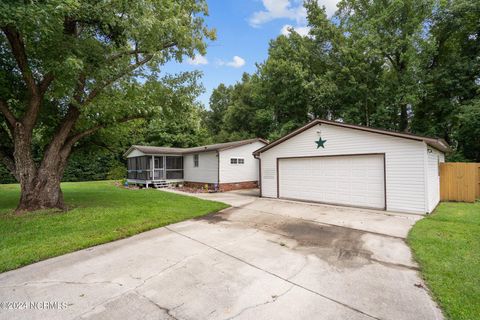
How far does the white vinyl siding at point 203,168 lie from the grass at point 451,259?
443 inches

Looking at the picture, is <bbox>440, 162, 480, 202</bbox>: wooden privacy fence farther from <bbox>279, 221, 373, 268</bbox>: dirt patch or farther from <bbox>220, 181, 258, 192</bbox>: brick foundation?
<bbox>220, 181, 258, 192</bbox>: brick foundation

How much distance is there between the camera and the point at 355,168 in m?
9.35

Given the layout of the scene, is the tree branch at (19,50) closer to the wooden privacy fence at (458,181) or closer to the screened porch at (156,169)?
the screened porch at (156,169)

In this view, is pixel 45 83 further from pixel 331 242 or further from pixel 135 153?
pixel 135 153

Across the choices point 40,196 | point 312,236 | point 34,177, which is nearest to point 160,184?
point 40,196

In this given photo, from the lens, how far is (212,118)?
36781 mm

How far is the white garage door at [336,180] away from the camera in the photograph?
29.1 ft

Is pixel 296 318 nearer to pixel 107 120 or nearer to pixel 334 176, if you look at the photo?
pixel 334 176

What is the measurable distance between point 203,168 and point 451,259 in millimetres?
13978

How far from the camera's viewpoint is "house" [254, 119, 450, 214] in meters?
7.98

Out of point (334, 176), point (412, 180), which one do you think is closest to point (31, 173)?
point (334, 176)

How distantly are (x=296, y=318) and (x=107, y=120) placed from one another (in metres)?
8.80

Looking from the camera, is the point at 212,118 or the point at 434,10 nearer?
the point at 434,10

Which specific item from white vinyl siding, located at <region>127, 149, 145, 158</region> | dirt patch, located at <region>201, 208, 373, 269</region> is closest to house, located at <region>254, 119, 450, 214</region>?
dirt patch, located at <region>201, 208, 373, 269</region>
